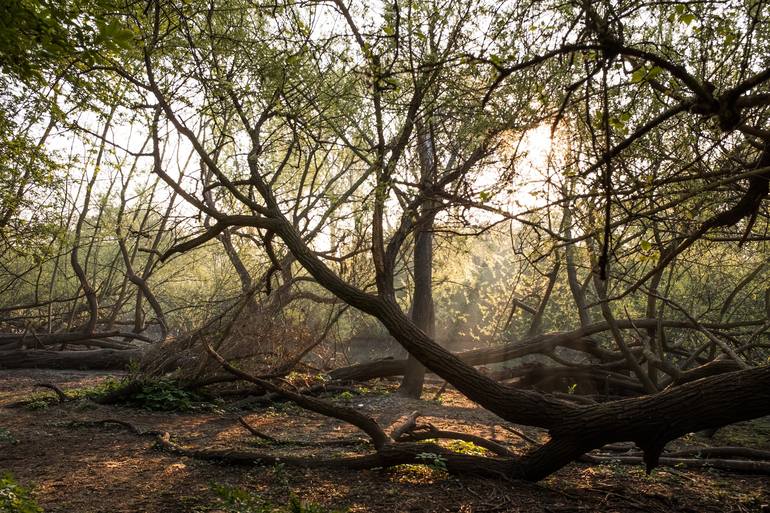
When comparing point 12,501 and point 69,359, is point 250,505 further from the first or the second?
point 69,359

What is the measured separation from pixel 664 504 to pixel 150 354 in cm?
801

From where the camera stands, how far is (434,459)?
4781 mm

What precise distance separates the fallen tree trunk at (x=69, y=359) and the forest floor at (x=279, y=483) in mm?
7222

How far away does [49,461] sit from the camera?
533 centimetres

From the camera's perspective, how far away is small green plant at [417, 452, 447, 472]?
4.73 meters

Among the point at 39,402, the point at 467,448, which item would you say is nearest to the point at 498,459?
the point at 467,448

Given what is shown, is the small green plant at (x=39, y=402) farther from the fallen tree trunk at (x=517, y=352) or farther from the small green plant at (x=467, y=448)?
the small green plant at (x=467, y=448)

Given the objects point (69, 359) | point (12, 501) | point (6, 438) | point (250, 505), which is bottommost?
point (6, 438)

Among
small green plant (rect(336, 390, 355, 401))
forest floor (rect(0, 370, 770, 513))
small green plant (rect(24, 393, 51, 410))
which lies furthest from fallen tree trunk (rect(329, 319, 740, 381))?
small green plant (rect(24, 393, 51, 410))

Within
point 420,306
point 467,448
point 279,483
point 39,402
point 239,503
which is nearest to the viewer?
point 239,503

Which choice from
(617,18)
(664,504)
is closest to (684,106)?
(617,18)

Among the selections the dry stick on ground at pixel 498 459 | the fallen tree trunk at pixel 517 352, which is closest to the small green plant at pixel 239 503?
the dry stick on ground at pixel 498 459

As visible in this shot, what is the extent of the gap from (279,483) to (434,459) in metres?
1.34

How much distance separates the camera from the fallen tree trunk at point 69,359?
1351cm
